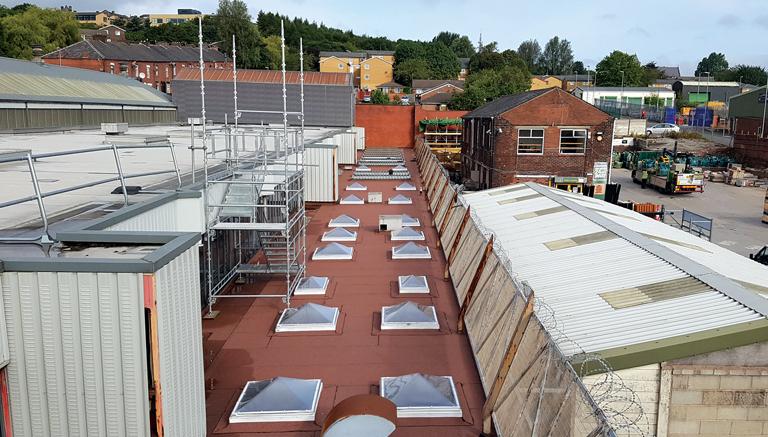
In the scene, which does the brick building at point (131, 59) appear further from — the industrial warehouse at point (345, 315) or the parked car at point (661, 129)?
the industrial warehouse at point (345, 315)

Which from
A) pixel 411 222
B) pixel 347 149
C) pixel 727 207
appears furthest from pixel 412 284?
pixel 727 207

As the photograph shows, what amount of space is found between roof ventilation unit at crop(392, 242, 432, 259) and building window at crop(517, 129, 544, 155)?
2198cm

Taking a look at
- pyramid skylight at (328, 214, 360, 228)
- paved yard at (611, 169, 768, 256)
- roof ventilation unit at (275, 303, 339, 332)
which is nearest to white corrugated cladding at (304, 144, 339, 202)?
pyramid skylight at (328, 214, 360, 228)

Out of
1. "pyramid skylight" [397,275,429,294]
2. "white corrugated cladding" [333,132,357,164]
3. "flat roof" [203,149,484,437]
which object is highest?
"white corrugated cladding" [333,132,357,164]

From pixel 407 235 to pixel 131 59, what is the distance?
228 ft

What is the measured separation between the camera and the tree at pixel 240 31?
96250mm

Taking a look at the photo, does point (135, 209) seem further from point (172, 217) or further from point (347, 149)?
point (347, 149)

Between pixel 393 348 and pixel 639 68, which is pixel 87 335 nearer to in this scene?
pixel 393 348

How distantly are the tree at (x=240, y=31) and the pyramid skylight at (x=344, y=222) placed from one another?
8067 centimetres

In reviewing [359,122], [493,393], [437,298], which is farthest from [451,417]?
[359,122]

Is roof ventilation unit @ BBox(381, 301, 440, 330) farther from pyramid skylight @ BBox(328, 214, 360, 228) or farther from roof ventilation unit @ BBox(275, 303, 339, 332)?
pyramid skylight @ BBox(328, 214, 360, 228)

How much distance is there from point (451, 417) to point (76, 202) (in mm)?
6602

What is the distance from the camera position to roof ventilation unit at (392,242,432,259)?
53.5 feet

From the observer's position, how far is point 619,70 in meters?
123
